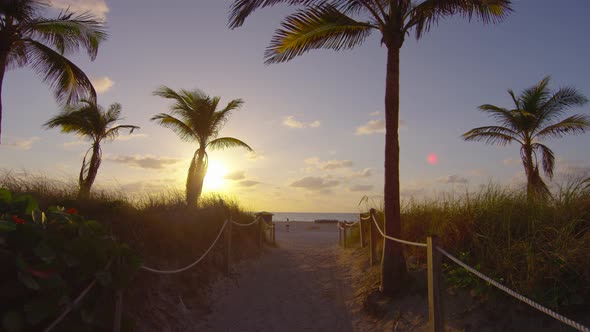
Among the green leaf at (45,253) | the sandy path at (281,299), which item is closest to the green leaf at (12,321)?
the green leaf at (45,253)

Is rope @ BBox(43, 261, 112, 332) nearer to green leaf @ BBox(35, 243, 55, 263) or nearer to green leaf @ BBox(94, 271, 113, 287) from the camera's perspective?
green leaf @ BBox(94, 271, 113, 287)

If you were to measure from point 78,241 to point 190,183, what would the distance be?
12.4 metres

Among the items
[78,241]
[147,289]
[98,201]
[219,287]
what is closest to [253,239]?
[219,287]

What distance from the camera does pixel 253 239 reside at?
11617mm

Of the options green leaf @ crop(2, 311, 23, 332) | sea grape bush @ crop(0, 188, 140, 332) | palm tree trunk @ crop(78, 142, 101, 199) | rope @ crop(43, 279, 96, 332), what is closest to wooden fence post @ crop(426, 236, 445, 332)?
sea grape bush @ crop(0, 188, 140, 332)

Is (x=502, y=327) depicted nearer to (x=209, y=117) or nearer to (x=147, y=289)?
(x=147, y=289)

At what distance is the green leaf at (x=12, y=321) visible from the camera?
281 cm

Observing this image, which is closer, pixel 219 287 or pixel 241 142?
pixel 219 287

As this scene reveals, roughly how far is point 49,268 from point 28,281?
29cm

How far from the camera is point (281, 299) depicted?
7.38 meters

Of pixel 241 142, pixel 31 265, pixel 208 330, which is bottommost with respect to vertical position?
pixel 208 330

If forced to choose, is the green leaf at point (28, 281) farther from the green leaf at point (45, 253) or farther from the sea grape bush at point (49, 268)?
the green leaf at point (45, 253)

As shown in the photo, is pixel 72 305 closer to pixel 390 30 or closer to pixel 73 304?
pixel 73 304

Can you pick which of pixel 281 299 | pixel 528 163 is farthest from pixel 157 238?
pixel 528 163
